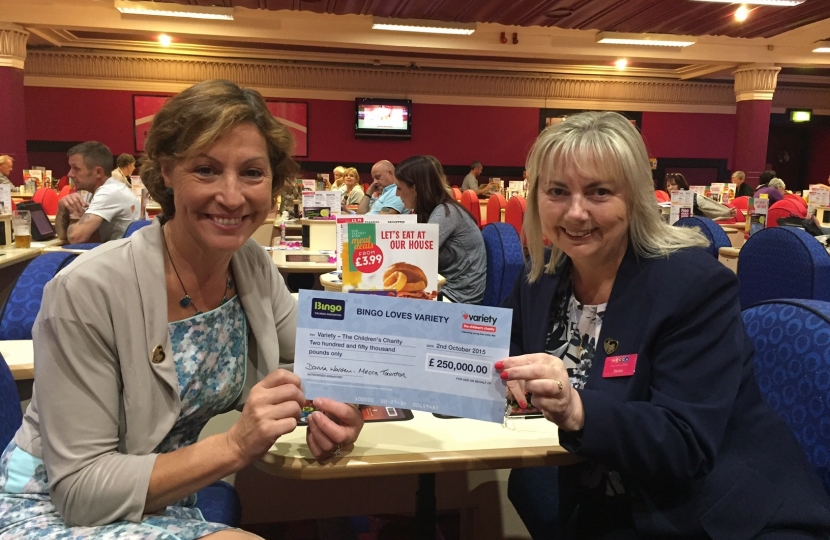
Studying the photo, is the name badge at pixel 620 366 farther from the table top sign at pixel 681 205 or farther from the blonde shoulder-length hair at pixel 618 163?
the table top sign at pixel 681 205

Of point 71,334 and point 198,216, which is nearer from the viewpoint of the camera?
point 71,334

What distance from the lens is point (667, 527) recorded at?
4.00ft

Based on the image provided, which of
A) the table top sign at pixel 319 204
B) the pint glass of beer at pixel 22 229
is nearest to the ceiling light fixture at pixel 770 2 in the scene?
the table top sign at pixel 319 204

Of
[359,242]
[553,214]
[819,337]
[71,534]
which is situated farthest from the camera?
[359,242]

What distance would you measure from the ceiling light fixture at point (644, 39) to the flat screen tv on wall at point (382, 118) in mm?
4568

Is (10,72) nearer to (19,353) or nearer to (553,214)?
(19,353)

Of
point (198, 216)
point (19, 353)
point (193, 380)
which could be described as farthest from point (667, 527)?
point (19, 353)

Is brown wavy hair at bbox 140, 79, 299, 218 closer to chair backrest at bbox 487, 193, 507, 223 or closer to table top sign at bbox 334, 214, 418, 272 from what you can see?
table top sign at bbox 334, 214, 418, 272

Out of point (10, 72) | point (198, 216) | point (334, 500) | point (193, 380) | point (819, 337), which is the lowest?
point (334, 500)

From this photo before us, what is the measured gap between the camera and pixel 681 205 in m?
5.43

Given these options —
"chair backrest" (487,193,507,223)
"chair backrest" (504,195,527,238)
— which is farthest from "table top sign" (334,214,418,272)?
"chair backrest" (487,193,507,223)

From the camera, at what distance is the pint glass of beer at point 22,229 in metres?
4.20

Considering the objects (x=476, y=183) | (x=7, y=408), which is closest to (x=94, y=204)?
(x=7, y=408)

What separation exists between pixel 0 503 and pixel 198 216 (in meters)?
0.65
